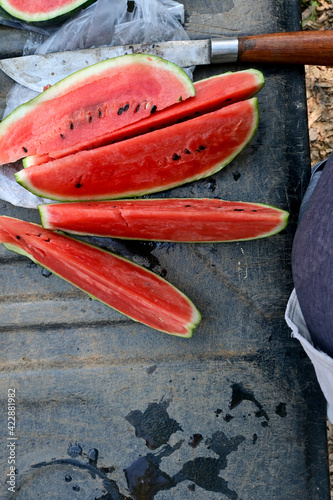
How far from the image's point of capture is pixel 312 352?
4.83ft

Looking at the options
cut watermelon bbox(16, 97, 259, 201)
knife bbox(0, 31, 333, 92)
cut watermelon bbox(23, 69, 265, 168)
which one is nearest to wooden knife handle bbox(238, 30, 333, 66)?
knife bbox(0, 31, 333, 92)

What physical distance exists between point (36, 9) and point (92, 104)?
0.53 m

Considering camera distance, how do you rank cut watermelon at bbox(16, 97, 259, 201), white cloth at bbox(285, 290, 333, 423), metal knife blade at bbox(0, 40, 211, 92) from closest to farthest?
white cloth at bbox(285, 290, 333, 423) < cut watermelon at bbox(16, 97, 259, 201) < metal knife blade at bbox(0, 40, 211, 92)

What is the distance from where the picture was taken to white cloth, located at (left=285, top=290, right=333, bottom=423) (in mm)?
1441

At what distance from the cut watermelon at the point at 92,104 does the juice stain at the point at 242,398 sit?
1.23 meters

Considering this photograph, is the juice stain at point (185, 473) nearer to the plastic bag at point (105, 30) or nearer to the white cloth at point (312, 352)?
the white cloth at point (312, 352)

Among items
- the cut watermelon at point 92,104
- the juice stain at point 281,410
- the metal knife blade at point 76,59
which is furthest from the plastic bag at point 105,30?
the juice stain at point 281,410

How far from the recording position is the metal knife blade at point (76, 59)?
5.76ft

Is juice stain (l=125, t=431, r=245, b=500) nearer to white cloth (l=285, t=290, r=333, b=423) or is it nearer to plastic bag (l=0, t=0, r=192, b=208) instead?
white cloth (l=285, t=290, r=333, b=423)

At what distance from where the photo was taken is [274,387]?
5.94 feet

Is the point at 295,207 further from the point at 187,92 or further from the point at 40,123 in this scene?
the point at 40,123

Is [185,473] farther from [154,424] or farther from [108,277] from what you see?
[108,277]

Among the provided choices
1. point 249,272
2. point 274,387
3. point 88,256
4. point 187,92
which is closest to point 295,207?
Result: point 249,272

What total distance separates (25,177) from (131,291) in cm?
63
